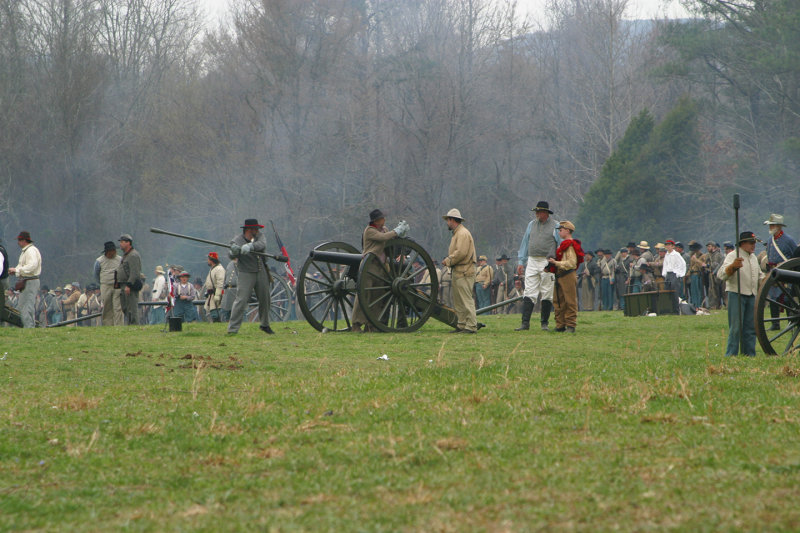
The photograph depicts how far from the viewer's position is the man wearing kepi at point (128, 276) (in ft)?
50.9

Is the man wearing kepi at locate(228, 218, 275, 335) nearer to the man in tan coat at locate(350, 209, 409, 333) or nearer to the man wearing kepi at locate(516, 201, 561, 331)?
the man in tan coat at locate(350, 209, 409, 333)

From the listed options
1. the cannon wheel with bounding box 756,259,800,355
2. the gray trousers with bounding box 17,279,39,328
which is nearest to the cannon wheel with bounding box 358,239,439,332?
the cannon wheel with bounding box 756,259,800,355

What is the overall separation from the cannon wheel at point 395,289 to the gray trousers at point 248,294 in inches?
55.0

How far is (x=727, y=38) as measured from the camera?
36406 millimetres

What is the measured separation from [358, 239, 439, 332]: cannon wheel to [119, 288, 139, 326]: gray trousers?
5.29m

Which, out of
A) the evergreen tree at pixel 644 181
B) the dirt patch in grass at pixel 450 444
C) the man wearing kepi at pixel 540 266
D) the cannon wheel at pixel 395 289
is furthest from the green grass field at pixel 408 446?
the evergreen tree at pixel 644 181

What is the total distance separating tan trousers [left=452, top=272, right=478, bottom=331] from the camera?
12.3 metres

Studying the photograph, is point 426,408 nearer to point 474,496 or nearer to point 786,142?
point 474,496

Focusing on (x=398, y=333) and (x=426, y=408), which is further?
(x=398, y=333)

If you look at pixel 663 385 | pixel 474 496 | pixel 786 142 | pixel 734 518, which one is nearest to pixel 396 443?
pixel 474 496

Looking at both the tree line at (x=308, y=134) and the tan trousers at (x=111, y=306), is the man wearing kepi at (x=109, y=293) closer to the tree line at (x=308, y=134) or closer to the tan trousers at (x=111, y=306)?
the tan trousers at (x=111, y=306)

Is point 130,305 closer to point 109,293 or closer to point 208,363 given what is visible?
point 109,293

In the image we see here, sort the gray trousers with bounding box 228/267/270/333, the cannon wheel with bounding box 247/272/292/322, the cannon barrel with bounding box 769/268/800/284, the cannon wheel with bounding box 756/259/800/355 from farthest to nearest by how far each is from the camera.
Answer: the cannon wheel with bounding box 247/272/292/322, the gray trousers with bounding box 228/267/270/333, the cannon wheel with bounding box 756/259/800/355, the cannon barrel with bounding box 769/268/800/284

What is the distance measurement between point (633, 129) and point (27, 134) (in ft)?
75.4
